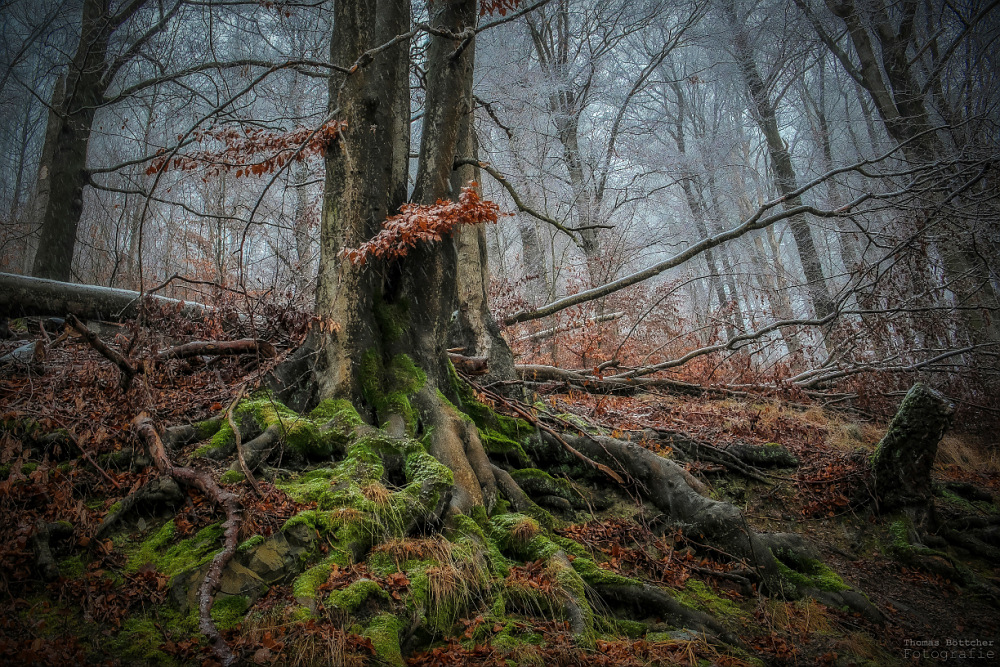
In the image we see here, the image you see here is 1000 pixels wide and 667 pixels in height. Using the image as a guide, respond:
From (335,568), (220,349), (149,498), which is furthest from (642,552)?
(220,349)

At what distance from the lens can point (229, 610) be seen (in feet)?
9.36

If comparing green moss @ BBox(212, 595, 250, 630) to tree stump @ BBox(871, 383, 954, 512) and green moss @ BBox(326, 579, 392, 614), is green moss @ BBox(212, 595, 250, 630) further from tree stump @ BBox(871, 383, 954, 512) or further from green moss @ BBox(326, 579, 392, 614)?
tree stump @ BBox(871, 383, 954, 512)

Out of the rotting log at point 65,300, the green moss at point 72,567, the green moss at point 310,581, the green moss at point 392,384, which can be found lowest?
the green moss at point 310,581

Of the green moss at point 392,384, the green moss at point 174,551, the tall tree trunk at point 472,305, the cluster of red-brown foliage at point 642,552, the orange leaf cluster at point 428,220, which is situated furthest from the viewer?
the tall tree trunk at point 472,305

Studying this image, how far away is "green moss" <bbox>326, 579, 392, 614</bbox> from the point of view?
2.88 meters

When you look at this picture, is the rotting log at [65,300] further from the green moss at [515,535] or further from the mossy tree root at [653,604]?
the mossy tree root at [653,604]

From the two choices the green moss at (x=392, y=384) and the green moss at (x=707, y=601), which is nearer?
the green moss at (x=707, y=601)

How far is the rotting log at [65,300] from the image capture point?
6.21 meters

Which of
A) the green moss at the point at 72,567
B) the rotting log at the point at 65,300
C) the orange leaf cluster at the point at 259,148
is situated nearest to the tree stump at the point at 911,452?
the orange leaf cluster at the point at 259,148

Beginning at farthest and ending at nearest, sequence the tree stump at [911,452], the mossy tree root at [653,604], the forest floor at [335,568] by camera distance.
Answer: the tree stump at [911,452], the mossy tree root at [653,604], the forest floor at [335,568]

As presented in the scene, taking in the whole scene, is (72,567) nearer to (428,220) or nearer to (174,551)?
(174,551)

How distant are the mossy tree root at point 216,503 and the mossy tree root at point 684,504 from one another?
3.30m

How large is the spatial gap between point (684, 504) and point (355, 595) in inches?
127

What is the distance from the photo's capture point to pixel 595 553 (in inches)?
175
